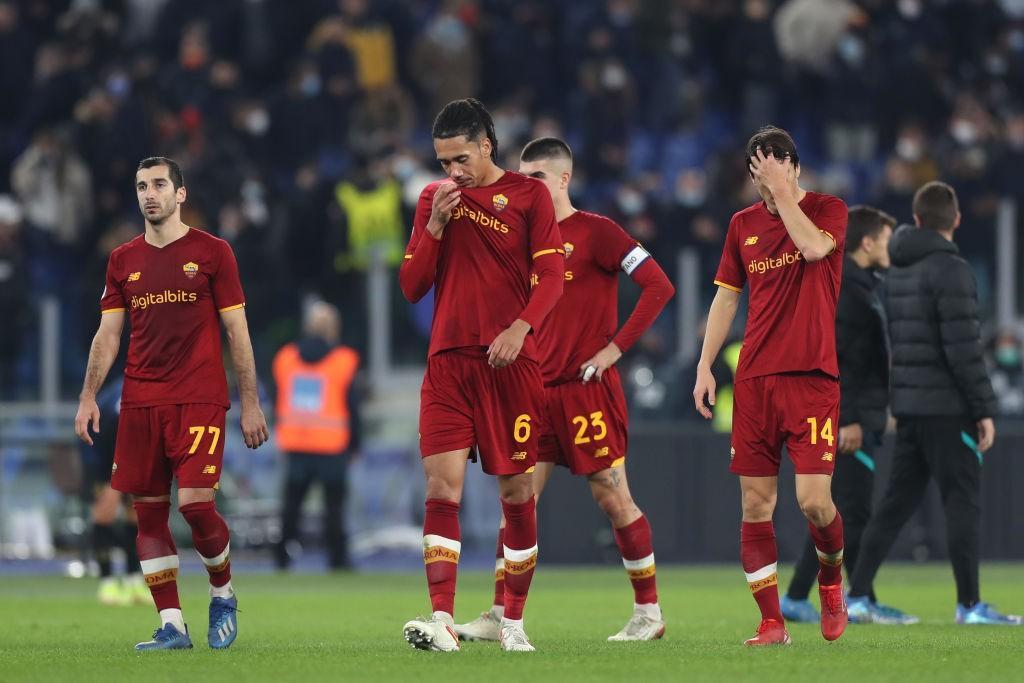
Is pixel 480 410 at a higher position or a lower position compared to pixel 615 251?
lower

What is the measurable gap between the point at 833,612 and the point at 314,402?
9.29 meters

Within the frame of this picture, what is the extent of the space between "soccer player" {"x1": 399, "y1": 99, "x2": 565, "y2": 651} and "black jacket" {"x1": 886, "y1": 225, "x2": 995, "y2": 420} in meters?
3.11

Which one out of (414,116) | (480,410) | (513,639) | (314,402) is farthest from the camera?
(414,116)

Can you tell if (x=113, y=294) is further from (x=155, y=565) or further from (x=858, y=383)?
(x=858, y=383)

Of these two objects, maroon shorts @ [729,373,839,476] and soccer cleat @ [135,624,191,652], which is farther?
soccer cleat @ [135,624,191,652]

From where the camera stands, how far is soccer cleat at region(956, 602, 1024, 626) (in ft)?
34.4

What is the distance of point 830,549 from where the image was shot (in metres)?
8.91

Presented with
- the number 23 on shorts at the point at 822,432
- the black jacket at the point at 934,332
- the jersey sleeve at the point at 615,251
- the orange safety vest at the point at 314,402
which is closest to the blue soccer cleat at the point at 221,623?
the jersey sleeve at the point at 615,251

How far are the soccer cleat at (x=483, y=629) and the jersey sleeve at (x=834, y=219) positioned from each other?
2.51 m

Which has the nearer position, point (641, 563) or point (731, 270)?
point (731, 270)

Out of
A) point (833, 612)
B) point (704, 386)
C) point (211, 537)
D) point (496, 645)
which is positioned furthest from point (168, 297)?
point (833, 612)

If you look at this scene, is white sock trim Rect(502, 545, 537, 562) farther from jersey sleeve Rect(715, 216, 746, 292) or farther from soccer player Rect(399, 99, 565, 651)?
jersey sleeve Rect(715, 216, 746, 292)

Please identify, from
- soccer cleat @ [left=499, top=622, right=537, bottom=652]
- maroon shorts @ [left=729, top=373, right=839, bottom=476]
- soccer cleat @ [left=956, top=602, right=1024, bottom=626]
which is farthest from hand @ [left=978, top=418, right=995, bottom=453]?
soccer cleat @ [left=499, top=622, right=537, bottom=652]

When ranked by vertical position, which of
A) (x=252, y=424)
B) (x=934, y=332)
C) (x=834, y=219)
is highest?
(x=834, y=219)
